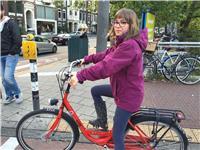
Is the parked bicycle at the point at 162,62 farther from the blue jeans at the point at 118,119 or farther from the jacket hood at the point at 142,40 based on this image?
the jacket hood at the point at 142,40

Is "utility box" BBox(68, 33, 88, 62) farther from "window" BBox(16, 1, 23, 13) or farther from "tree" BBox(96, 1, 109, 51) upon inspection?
"window" BBox(16, 1, 23, 13)

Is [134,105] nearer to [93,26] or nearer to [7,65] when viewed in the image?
[7,65]

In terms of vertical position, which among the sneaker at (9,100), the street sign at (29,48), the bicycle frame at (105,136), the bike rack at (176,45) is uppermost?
the street sign at (29,48)

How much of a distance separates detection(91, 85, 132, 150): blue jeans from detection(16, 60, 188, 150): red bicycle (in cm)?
14

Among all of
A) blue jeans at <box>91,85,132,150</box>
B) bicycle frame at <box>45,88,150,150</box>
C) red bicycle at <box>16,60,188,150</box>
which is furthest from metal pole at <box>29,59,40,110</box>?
blue jeans at <box>91,85,132,150</box>

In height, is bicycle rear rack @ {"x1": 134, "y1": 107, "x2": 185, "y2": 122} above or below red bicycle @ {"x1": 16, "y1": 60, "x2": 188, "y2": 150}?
above

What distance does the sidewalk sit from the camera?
451cm

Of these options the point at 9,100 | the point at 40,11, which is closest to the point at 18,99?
the point at 9,100

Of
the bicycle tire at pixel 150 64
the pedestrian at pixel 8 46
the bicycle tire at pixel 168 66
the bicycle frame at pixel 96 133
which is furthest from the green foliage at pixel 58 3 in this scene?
the bicycle frame at pixel 96 133

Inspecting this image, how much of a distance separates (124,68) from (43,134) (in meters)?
1.46

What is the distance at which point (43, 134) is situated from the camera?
346cm

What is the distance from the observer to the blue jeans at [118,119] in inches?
110

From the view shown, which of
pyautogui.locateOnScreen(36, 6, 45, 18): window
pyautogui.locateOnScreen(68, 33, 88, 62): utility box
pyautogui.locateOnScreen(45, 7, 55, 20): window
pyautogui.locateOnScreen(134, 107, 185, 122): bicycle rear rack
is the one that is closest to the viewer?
pyautogui.locateOnScreen(134, 107, 185, 122): bicycle rear rack

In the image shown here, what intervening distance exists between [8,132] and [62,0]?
1622 inches
